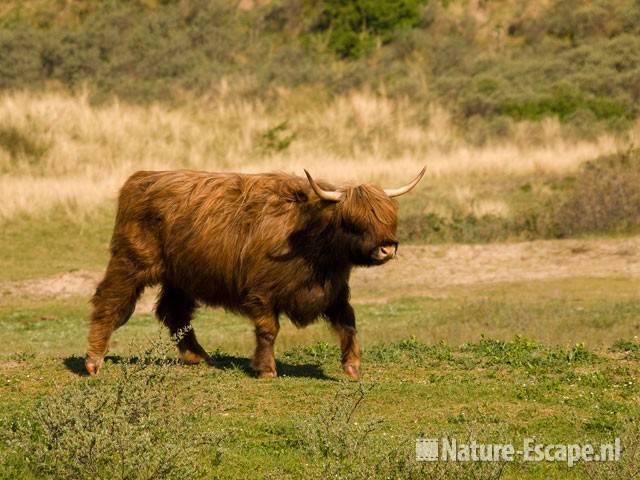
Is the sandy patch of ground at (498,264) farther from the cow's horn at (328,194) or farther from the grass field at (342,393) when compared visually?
the cow's horn at (328,194)

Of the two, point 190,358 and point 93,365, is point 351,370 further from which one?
point 93,365

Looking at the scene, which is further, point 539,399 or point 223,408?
point 539,399

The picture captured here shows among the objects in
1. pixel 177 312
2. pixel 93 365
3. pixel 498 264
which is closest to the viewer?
pixel 93 365

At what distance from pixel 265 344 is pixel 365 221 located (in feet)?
5.24

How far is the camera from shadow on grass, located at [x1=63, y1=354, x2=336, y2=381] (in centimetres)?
1255

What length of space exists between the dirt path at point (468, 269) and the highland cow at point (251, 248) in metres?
8.84

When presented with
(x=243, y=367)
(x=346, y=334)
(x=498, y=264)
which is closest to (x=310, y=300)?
(x=346, y=334)

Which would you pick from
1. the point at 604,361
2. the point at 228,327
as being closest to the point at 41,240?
the point at 228,327

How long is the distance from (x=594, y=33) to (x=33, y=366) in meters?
39.5

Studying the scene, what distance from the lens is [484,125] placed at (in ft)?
124

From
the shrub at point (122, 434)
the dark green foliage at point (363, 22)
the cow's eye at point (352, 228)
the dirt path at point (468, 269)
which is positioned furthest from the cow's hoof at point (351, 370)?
the dark green foliage at point (363, 22)

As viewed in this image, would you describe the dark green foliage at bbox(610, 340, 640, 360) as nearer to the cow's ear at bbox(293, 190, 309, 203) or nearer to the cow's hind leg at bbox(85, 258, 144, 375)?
the cow's ear at bbox(293, 190, 309, 203)

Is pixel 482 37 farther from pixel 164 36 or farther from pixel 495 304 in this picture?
pixel 495 304

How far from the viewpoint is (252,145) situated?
35531 mm
